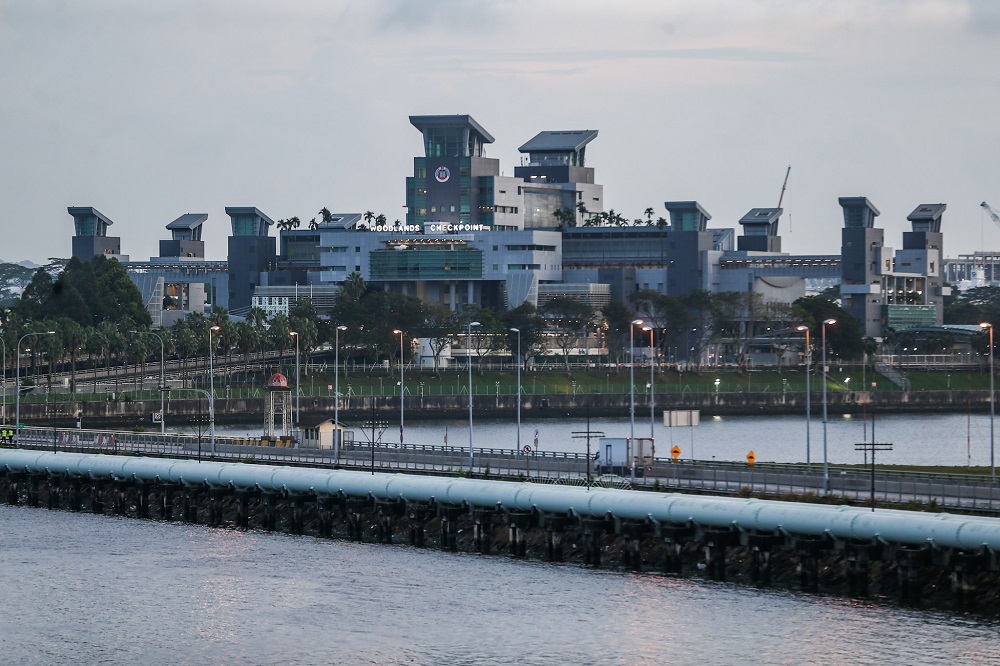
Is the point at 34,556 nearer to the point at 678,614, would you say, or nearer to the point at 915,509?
the point at 678,614

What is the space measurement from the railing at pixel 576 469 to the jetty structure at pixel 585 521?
3556 millimetres

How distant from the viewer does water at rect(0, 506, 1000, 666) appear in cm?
7650

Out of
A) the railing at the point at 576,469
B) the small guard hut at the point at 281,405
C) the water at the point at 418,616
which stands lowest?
the water at the point at 418,616

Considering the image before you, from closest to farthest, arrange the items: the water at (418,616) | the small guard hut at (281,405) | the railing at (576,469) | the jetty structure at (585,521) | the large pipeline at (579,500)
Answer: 1. the water at (418,616)
2. the large pipeline at (579,500)
3. the jetty structure at (585,521)
4. the railing at (576,469)
5. the small guard hut at (281,405)

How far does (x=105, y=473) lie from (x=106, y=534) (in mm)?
12809

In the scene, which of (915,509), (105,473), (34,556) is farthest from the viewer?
(105,473)

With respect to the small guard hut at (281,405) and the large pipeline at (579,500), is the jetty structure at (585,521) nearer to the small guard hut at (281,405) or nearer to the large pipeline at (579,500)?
the large pipeline at (579,500)

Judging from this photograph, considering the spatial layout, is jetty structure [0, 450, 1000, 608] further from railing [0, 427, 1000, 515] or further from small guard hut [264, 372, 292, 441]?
small guard hut [264, 372, 292, 441]

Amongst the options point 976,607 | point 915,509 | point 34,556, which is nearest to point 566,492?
point 915,509

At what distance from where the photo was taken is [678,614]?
82750 mm

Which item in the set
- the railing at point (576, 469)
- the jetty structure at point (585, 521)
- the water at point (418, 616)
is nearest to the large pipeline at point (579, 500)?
the jetty structure at point (585, 521)

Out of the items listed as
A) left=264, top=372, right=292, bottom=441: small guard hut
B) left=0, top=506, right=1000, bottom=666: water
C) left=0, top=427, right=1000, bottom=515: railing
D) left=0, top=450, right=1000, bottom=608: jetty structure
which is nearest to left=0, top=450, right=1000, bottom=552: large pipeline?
left=0, top=450, right=1000, bottom=608: jetty structure

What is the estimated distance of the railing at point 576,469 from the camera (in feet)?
305

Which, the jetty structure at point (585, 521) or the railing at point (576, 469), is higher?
the railing at point (576, 469)
